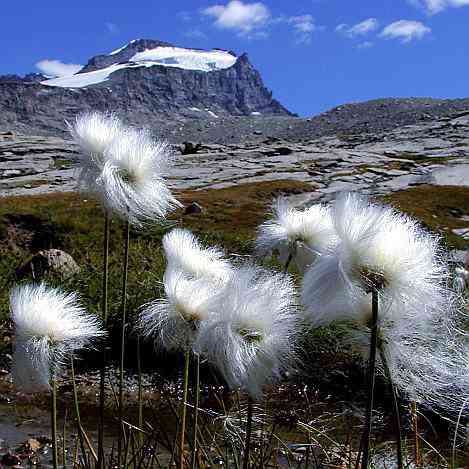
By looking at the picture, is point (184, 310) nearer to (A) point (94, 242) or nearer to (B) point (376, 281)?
(B) point (376, 281)

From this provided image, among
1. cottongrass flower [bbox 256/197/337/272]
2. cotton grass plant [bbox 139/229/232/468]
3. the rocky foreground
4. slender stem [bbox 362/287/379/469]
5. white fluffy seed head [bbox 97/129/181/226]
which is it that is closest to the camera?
slender stem [bbox 362/287/379/469]

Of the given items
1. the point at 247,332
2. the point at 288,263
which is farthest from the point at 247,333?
the point at 288,263

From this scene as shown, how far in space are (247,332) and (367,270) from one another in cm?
50

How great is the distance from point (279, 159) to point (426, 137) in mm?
24398

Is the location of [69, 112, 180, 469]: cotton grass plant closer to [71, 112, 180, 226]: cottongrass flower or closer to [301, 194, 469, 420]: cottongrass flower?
[71, 112, 180, 226]: cottongrass flower

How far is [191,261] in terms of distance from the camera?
2867 millimetres

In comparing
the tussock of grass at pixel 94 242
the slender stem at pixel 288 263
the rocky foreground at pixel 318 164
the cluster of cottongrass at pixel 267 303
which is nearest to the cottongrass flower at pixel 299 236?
the slender stem at pixel 288 263

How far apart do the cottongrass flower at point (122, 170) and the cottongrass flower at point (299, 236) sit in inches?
22.4

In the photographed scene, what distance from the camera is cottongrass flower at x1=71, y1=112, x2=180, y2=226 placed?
274 centimetres

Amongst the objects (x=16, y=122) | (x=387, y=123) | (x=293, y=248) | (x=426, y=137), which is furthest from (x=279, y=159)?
(x=16, y=122)

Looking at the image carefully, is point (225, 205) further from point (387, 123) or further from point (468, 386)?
point (387, 123)

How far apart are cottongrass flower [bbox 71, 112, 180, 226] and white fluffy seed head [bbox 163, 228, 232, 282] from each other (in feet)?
0.47

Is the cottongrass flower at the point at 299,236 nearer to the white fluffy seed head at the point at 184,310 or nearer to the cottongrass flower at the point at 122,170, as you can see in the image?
the cottongrass flower at the point at 122,170

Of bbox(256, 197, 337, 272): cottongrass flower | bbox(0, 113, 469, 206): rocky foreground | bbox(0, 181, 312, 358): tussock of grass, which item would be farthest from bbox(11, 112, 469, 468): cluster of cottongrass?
bbox(0, 113, 469, 206): rocky foreground
